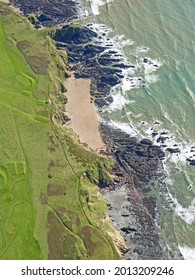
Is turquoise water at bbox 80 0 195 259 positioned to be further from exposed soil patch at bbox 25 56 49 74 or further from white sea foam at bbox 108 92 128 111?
exposed soil patch at bbox 25 56 49 74

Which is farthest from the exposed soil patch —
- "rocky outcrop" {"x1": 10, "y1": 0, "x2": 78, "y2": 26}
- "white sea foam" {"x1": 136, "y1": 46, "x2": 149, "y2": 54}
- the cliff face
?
"white sea foam" {"x1": 136, "y1": 46, "x2": 149, "y2": 54}

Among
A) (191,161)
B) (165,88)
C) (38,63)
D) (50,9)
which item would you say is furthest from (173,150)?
(50,9)

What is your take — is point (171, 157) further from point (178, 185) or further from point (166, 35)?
point (166, 35)

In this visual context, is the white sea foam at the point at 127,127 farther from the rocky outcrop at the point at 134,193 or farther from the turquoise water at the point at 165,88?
the rocky outcrop at the point at 134,193

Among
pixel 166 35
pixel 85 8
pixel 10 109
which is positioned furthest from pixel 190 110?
pixel 85 8

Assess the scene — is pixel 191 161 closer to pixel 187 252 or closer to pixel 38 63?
pixel 187 252

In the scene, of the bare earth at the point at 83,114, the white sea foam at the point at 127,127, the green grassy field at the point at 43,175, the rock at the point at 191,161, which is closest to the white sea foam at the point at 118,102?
the bare earth at the point at 83,114

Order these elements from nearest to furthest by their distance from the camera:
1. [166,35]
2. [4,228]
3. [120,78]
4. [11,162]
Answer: [4,228], [11,162], [120,78], [166,35]
